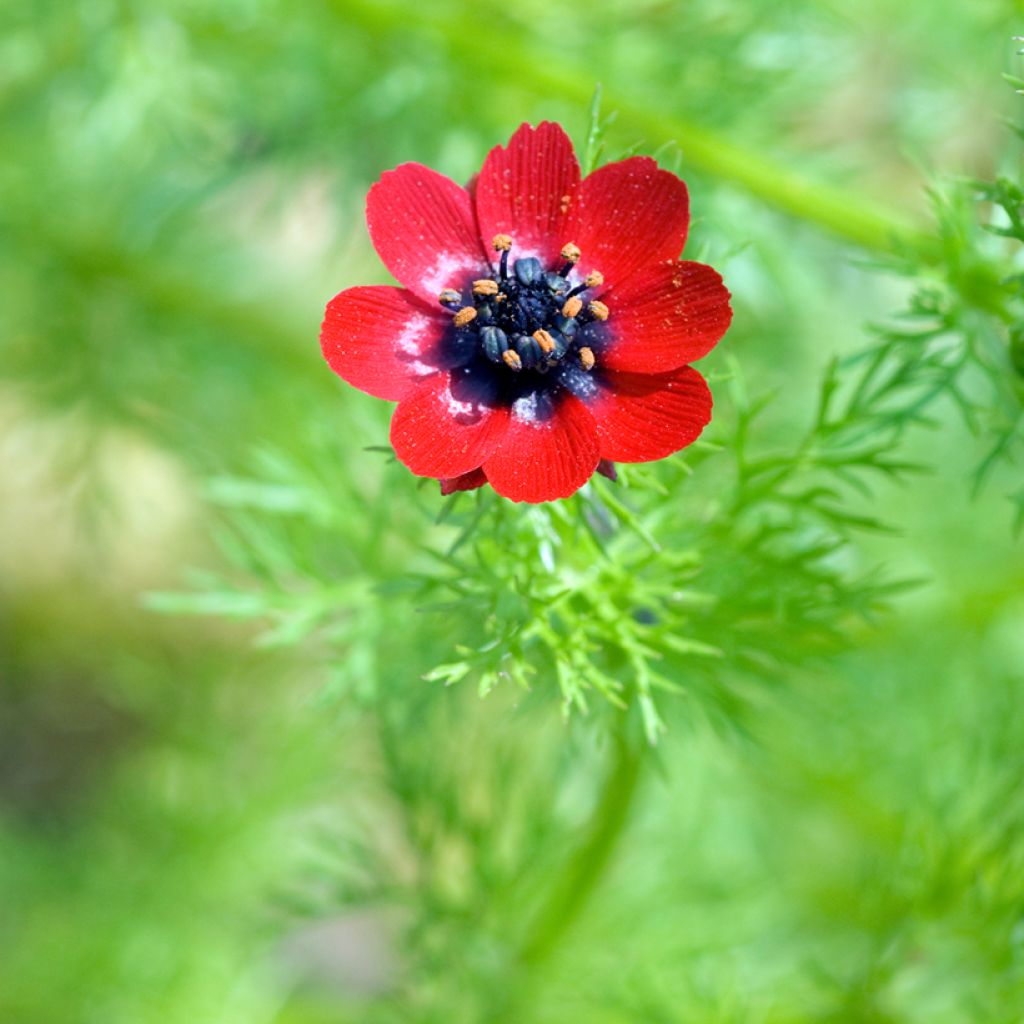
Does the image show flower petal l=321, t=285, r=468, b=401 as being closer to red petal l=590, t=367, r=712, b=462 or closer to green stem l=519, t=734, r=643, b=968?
red petal l=590, t=367, r=712, b=462

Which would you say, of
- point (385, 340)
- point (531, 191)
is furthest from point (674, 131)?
point (385, 340)

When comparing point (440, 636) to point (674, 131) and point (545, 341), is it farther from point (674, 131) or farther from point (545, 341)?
point (674, 131)

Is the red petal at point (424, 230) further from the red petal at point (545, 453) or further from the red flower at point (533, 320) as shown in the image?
the red petal at point (545, 453)

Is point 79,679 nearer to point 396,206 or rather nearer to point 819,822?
point 819,822

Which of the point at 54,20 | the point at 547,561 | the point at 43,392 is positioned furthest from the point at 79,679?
the point at 547,561

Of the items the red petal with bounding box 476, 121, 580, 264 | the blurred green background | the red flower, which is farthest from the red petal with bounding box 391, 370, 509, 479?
the blurred green background

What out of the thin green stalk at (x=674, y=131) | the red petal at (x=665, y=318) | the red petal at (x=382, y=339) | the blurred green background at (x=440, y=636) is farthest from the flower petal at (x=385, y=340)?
the thin green stalk at (x=674, y=131)
